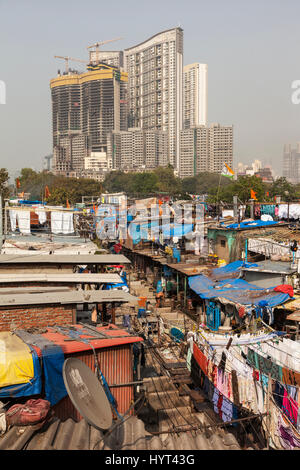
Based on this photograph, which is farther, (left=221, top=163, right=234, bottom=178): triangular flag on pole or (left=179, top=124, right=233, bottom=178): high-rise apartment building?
(left=179, top=124, right=233, bottom=178): high-rise apartment building

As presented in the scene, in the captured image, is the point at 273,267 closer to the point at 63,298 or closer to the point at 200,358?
the point at 200,358

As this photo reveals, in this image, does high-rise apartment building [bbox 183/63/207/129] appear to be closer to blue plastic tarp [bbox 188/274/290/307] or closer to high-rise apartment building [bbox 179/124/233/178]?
high-rise apartment building [bbox 179/124/233/178]

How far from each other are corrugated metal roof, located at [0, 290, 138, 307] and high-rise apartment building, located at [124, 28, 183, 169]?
134 m

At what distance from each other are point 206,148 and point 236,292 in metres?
123

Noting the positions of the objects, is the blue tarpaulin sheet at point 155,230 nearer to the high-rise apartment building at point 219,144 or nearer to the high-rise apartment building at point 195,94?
the high-rise apartment building at point 219,144

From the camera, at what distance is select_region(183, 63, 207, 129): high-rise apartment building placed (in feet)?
471

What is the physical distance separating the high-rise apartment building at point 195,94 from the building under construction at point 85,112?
21.6 metres

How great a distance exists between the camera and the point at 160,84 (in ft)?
459

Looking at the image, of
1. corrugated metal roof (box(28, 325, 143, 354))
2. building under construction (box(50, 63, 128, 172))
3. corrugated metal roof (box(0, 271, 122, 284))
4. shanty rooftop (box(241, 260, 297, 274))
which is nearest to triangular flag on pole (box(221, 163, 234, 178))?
shanty rooftop (box(241, 260, 297, 274))

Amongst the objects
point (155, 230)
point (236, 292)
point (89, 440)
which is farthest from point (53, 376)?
point (155, 230)

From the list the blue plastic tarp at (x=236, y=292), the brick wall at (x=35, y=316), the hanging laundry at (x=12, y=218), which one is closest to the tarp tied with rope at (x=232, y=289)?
the blue plastic tarp at (x=236, y=292)

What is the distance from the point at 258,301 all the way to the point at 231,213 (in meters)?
14.2

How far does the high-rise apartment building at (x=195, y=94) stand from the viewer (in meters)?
144

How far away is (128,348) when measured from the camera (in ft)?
19.3
